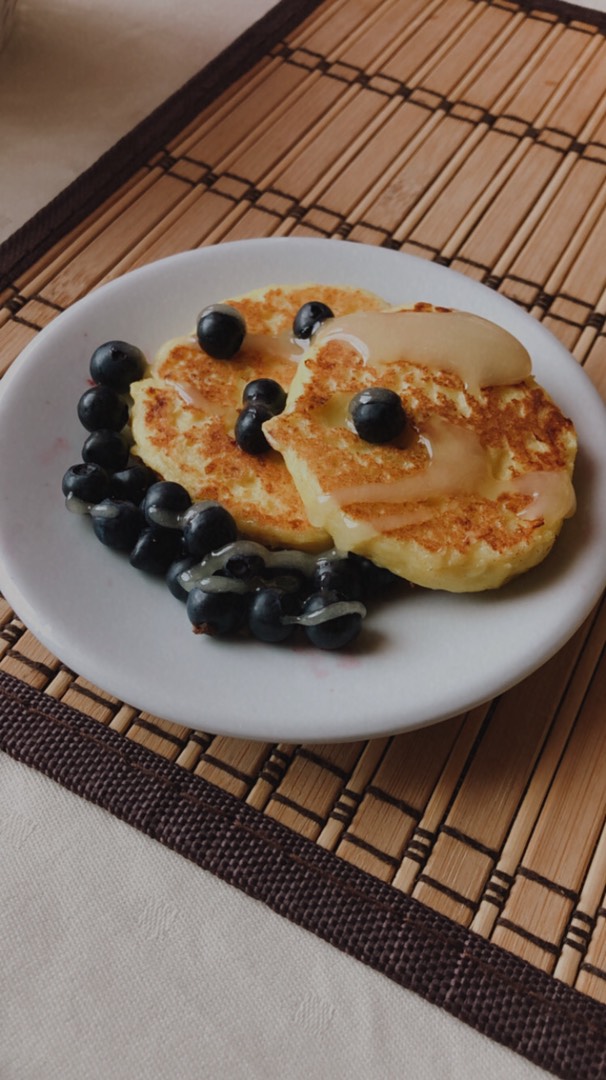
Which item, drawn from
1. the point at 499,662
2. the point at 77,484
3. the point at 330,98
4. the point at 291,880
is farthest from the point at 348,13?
the point at 291,880

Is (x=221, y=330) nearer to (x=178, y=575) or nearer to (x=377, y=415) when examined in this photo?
(x=377, y=415)

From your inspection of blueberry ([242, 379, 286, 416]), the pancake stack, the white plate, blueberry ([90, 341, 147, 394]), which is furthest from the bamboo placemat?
blueberry ([242, 379, 286, 416])

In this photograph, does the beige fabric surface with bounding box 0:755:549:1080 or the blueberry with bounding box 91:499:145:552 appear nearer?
the beige fabric surface with bounding box 0:755:549:1080

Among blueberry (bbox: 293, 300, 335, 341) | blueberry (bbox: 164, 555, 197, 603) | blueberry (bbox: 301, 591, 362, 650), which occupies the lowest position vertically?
blueberry (bbox: 164, 555, 197, 603)

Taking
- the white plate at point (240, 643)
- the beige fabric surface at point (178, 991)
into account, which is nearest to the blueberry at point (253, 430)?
the white plate at point (240, 643)

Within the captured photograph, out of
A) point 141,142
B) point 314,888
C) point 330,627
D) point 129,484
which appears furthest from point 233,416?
point 141,142

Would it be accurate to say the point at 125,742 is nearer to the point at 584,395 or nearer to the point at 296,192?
the point at 584,395

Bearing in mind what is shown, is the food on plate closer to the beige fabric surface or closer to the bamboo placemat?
the bamboo placemat
